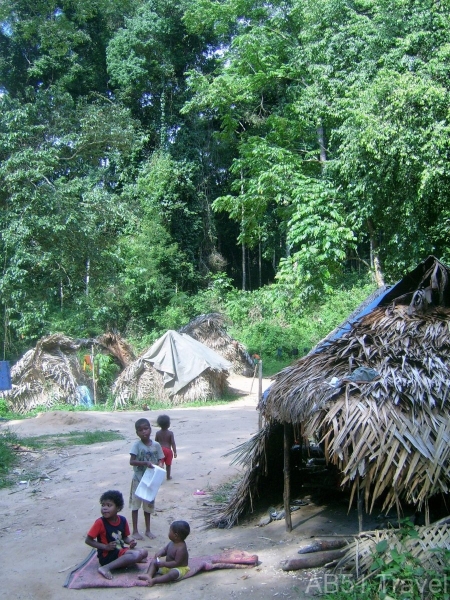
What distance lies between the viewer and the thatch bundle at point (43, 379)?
1476 cm

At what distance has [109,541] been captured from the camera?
16.9 ft

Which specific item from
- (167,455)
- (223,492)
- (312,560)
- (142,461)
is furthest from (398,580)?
(167,455)

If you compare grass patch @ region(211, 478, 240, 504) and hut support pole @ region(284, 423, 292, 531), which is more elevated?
hut support pole @ region(284, 423, 292, 531)

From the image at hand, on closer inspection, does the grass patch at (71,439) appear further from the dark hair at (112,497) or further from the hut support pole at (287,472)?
the hut support pole at (287,472)

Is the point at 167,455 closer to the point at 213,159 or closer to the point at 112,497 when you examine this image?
the point at 112,497

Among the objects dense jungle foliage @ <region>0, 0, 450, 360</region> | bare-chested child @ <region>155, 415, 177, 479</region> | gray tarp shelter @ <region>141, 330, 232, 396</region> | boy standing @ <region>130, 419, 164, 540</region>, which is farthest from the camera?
dense jungle foliage @ <region>0, 0, 450, 360</region>

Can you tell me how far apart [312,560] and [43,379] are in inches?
447

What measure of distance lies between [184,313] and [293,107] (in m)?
9.19

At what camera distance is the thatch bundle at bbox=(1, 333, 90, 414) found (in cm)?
1476

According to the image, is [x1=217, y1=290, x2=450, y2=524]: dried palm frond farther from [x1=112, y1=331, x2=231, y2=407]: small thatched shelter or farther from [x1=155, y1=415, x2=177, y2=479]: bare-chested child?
[x1=112, y1=331, x2=231, y2=407]: small thatched shelter

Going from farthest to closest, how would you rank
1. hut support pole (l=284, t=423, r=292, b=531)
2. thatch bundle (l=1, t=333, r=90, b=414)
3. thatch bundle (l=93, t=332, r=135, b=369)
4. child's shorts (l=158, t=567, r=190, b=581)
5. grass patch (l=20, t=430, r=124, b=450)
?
thatch bundle (l=93, t=332, r=135, b=369), thatch bundle (l=1, t=333, r=90, b=414), grass patch (l=20, t=430, r=124, b=450), hut support pole (l=284, t=423, r=292, b=531), child's shorts (l=158, t=567, r=190, b=581)

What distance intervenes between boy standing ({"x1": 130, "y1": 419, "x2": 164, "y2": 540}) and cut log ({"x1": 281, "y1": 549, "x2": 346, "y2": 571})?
166 centimetres

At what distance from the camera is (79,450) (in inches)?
392

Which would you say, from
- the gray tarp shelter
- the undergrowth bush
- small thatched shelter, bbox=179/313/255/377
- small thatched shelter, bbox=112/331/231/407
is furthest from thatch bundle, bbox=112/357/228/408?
the undergrowth bush
